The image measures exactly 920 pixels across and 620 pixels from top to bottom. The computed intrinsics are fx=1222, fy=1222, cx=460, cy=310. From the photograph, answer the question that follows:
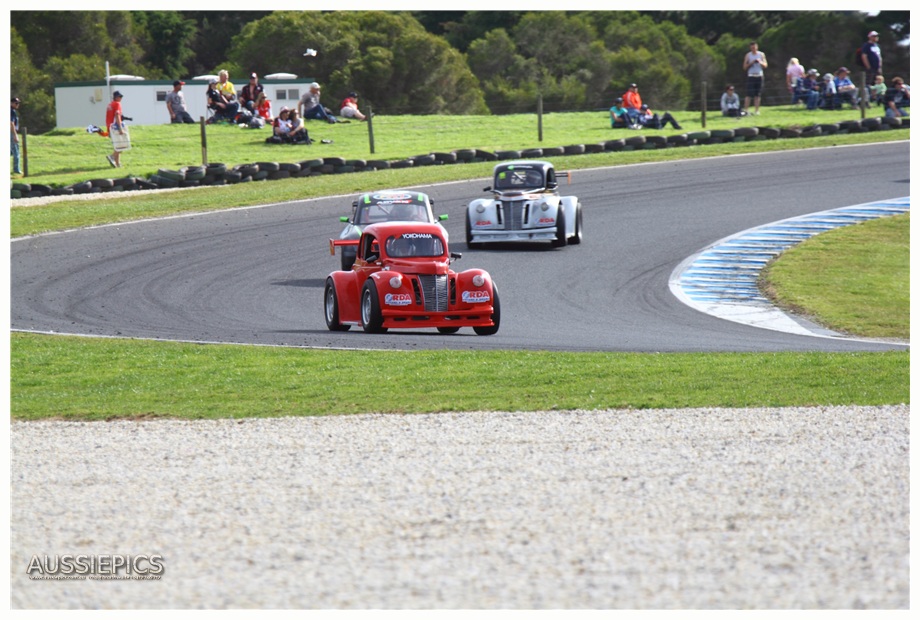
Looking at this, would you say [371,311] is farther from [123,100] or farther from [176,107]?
[123,100]

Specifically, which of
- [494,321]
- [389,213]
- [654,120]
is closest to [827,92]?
[654,120]

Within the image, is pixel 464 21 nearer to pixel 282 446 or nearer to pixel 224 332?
pixel 224 332

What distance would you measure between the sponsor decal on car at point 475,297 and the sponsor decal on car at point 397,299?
0.71 metres

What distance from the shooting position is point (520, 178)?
75.3ft

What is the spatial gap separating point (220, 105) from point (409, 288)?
24.7 metres

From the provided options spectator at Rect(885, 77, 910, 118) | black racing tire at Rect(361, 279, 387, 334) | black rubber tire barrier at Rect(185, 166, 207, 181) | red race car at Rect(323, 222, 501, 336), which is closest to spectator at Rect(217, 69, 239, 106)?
black rubber tire barrier at Rect(185, 166, 207, 181)

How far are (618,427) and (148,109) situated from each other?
34236 mm

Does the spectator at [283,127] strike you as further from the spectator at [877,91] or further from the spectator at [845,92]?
the spectator at [877,91]

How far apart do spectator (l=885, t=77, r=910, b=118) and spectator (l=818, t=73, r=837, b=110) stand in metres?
2.91

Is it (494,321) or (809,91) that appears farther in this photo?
(809,91)

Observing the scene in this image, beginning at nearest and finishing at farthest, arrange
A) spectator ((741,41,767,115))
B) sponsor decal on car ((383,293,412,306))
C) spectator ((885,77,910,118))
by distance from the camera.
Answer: sponsor decal on car ((383,293,412,306))
spectator ((885,77,910,118))
spectator ((741,41,767,115))

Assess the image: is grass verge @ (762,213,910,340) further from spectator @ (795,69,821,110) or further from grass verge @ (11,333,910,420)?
spectator @ (795,69,821,110)

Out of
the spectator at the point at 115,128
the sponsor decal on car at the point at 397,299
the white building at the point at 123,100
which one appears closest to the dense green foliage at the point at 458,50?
the white building at the point at 123,100

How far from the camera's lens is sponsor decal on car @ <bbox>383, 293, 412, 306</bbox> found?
1516 centimetres
